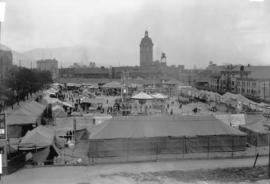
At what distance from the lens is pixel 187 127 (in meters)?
4.84

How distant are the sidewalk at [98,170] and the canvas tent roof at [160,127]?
0.56 meters

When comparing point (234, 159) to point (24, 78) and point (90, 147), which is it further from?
point (24, 78)

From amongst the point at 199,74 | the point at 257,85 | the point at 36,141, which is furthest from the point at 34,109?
the point at 199,74

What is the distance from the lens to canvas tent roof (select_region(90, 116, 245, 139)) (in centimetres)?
459

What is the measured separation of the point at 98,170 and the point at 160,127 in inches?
50.9

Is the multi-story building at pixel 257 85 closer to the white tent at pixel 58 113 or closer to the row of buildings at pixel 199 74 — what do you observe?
the row of buildings at pixel 199 74

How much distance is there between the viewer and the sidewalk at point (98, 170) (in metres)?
→ 3.50

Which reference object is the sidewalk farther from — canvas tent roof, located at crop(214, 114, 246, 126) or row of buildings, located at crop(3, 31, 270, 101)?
row of buildings, located at crop(3, 31, 270, 101)

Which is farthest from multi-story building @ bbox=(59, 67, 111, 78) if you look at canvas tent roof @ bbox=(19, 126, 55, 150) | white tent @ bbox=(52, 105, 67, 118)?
canvas tent roof @ bbox=(19, 126, 55, 150)

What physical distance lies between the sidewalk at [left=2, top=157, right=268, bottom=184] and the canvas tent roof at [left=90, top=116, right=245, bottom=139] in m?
0.56

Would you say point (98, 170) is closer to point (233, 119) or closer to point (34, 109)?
point (233, 119)

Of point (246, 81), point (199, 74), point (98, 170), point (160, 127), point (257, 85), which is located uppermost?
point (199, 74)

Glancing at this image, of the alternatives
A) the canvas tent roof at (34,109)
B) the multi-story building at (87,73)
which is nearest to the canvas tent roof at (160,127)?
the canvas tent roof at (34,109)

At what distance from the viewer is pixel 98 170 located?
12.6 feet
